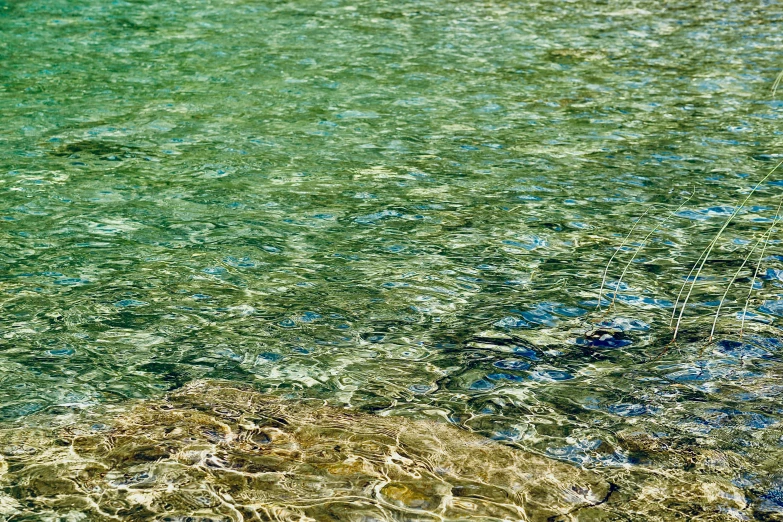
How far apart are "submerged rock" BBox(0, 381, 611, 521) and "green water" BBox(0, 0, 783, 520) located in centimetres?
20

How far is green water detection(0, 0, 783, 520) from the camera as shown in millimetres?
4453

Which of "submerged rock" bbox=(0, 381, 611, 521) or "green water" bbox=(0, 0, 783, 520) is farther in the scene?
"green water" bbox=(0, 0, 783, 520)

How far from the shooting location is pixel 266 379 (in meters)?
4.65

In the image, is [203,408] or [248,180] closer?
[203,408]

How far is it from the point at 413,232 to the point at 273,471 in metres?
2.97

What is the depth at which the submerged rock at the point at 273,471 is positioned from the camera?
139 inches

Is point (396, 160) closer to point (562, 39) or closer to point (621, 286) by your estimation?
point (621, 286)

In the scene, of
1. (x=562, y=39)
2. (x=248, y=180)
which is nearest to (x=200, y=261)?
(x=248, y=180)

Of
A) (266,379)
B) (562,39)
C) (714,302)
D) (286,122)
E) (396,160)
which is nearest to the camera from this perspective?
(266,379)

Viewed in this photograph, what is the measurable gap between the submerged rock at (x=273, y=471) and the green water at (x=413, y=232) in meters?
0.20

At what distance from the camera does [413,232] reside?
6.50 meters

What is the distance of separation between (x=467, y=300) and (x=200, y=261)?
166 cm

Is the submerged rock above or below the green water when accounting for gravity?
above

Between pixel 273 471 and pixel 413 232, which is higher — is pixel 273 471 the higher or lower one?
the higher one
